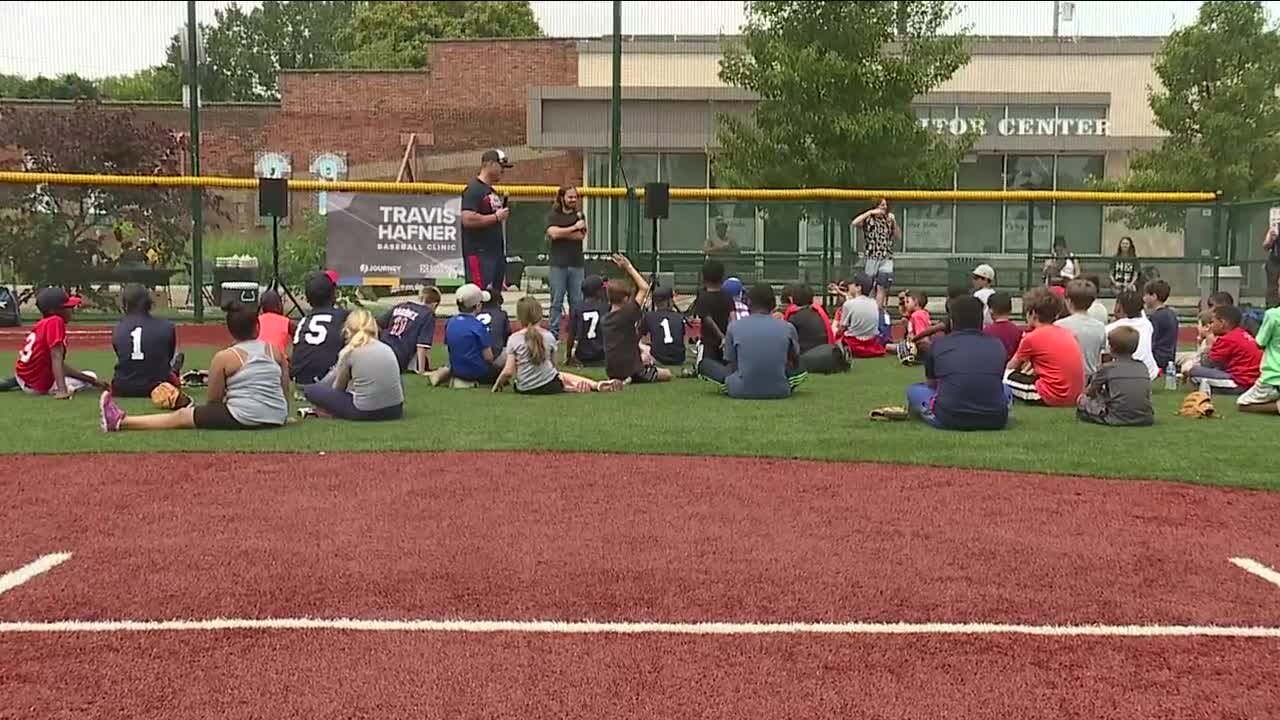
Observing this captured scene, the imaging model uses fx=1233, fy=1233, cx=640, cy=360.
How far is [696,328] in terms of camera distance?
18.5m

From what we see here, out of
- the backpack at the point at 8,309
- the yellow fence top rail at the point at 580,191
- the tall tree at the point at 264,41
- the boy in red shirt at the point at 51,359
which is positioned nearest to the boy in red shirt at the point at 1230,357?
the yellow fence top rail at the point at 580,191

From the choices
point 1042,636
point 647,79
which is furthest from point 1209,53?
point 1042,636

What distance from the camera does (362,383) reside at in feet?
33.0

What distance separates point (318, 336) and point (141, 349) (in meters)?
1.55

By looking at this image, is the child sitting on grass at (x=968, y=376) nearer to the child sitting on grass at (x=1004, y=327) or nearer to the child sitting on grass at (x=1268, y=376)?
the child sitting on grass at (x=1004, y=327)

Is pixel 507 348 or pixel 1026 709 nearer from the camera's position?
pixel 1026 709

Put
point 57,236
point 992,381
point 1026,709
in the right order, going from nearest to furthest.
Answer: point 1026,709 → point 992,381 → point 57,236

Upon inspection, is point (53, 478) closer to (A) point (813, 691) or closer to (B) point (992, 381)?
(A) point (813, 691)

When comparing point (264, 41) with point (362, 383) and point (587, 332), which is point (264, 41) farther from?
point (362, 383)

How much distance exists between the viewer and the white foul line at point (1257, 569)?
561 centimetres

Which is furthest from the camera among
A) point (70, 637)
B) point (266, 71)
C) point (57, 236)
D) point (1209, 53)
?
point (266, 71)

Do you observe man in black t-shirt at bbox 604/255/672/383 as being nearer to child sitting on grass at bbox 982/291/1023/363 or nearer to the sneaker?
child sitting on grass at bbox 982/291/1023/363

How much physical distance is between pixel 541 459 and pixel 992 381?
363cm

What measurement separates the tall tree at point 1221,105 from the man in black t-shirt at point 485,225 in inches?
794
